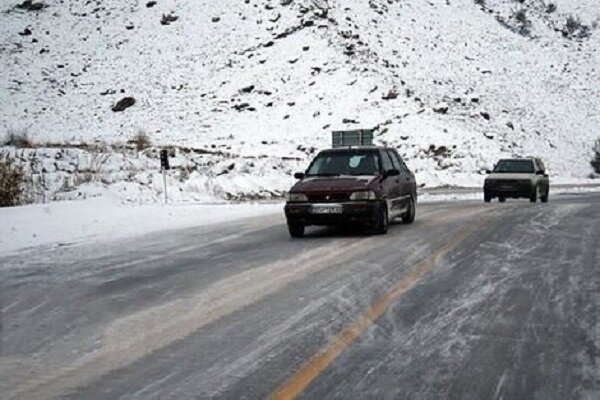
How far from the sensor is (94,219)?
671 inches

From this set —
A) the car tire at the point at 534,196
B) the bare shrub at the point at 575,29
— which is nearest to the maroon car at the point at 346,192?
the car tire at the point at 534,196

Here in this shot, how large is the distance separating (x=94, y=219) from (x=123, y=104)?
1256 inches

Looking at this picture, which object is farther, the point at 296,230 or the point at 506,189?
the point at 506,189

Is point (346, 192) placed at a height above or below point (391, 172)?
below

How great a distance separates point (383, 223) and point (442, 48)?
40939 millimetres

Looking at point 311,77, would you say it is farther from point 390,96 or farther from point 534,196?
point 534,196

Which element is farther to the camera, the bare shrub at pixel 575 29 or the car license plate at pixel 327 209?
the bare shrub at pixel 575 29

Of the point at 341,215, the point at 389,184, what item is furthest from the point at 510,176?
the point at 341,215

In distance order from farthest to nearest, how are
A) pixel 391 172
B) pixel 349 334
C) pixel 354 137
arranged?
pixel 354 137 → pixel 391 172 → pixel 349 334

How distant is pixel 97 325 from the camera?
6820 millimetres

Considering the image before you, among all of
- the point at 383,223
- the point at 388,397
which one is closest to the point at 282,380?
the point at 388,397

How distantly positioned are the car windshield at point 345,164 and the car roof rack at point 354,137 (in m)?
18.5

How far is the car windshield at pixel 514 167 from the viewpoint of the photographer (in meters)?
25.4

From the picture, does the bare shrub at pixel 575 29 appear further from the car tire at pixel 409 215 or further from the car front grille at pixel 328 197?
the car front grille at pixel 328 197
